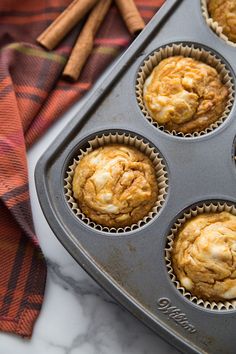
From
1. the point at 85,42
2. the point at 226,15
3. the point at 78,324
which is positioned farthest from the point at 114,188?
the point at 226,15

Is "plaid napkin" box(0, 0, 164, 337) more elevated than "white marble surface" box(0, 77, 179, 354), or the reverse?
"plaid napkin" box(0, 0, 164, 337)

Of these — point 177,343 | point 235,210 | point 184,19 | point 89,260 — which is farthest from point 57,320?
point 184,19

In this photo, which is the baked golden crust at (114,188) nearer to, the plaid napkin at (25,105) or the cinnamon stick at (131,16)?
the plaid napkin at (25,105)

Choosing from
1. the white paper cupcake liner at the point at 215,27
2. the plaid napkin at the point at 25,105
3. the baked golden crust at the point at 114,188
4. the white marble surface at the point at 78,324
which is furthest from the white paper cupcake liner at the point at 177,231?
the white paper cupcake liner at the point at 215,27

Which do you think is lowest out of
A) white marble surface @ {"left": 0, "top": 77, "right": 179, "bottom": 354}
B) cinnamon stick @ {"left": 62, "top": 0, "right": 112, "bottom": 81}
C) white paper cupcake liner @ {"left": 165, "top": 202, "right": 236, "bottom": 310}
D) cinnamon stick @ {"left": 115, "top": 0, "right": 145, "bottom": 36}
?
white marble surface @ {"left": 0, "top": 77, "right": 179, "bottom": 354}

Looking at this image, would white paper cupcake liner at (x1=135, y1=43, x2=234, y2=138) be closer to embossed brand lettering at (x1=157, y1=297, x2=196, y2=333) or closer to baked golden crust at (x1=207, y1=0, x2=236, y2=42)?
baked golden crust at (x1=207, y1=0, x2=236, y2=42)

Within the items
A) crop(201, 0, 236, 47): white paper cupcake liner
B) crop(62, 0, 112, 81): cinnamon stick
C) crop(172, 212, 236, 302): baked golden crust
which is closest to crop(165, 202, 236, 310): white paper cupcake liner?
crop(172, 212, 236, 302): baked golden crust
